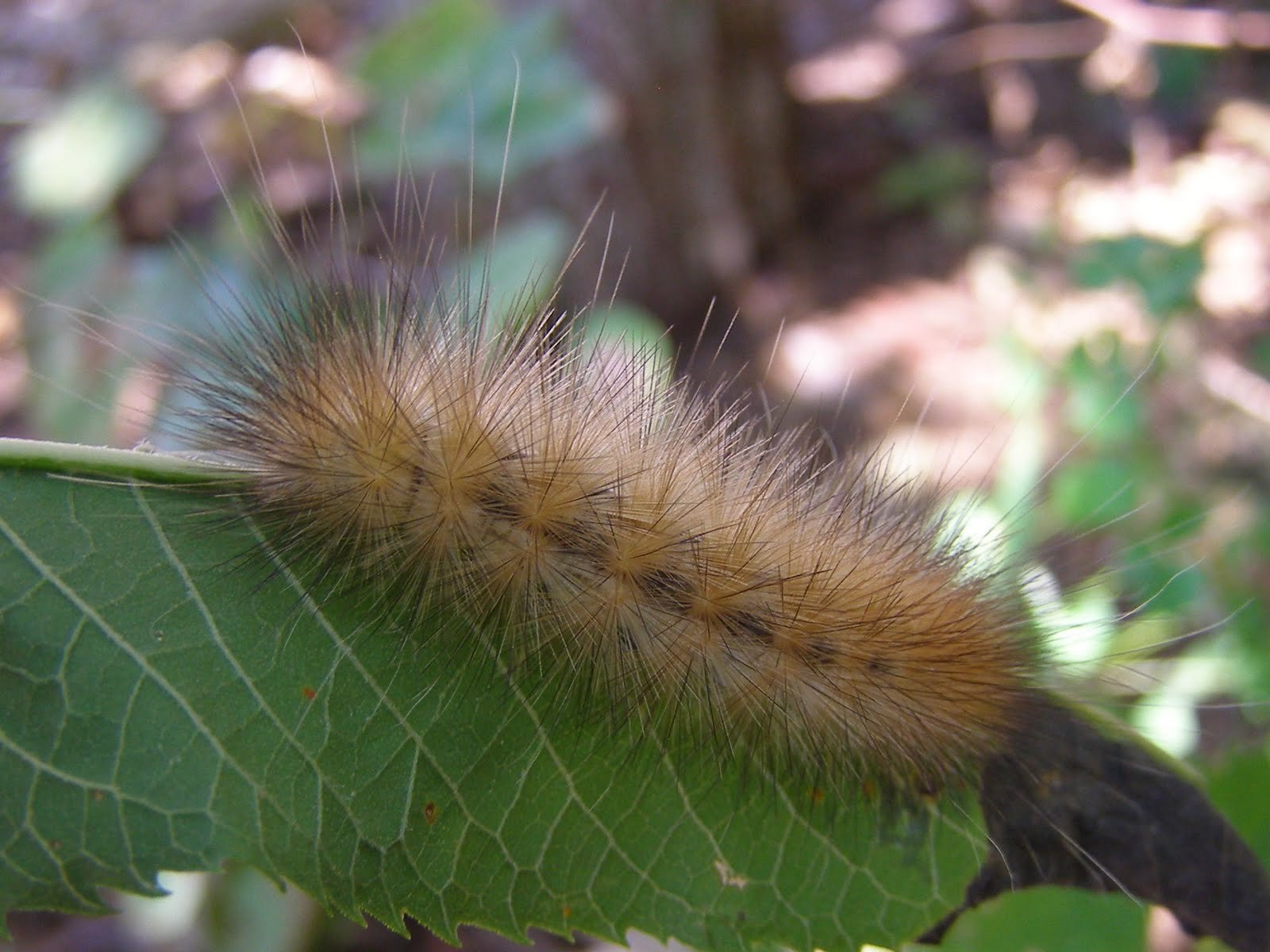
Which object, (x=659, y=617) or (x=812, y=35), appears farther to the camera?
(x=812, y=35)

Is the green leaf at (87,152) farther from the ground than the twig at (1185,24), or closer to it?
closer to it

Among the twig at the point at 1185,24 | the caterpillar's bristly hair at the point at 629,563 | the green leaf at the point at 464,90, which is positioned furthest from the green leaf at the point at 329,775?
the twig at the point at 1185,24

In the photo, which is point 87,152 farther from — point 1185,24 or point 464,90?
point 1185,24

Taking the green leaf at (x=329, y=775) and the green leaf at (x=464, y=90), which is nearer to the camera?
the green leaf at (x=329, y=775)

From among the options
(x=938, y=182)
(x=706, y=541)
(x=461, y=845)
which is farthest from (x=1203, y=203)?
(x=461, y=845)

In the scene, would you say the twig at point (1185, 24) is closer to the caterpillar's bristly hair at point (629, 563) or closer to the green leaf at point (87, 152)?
the green leaf at point (87, 152)

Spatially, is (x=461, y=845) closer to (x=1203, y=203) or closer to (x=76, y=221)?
(x=76, y=221)
